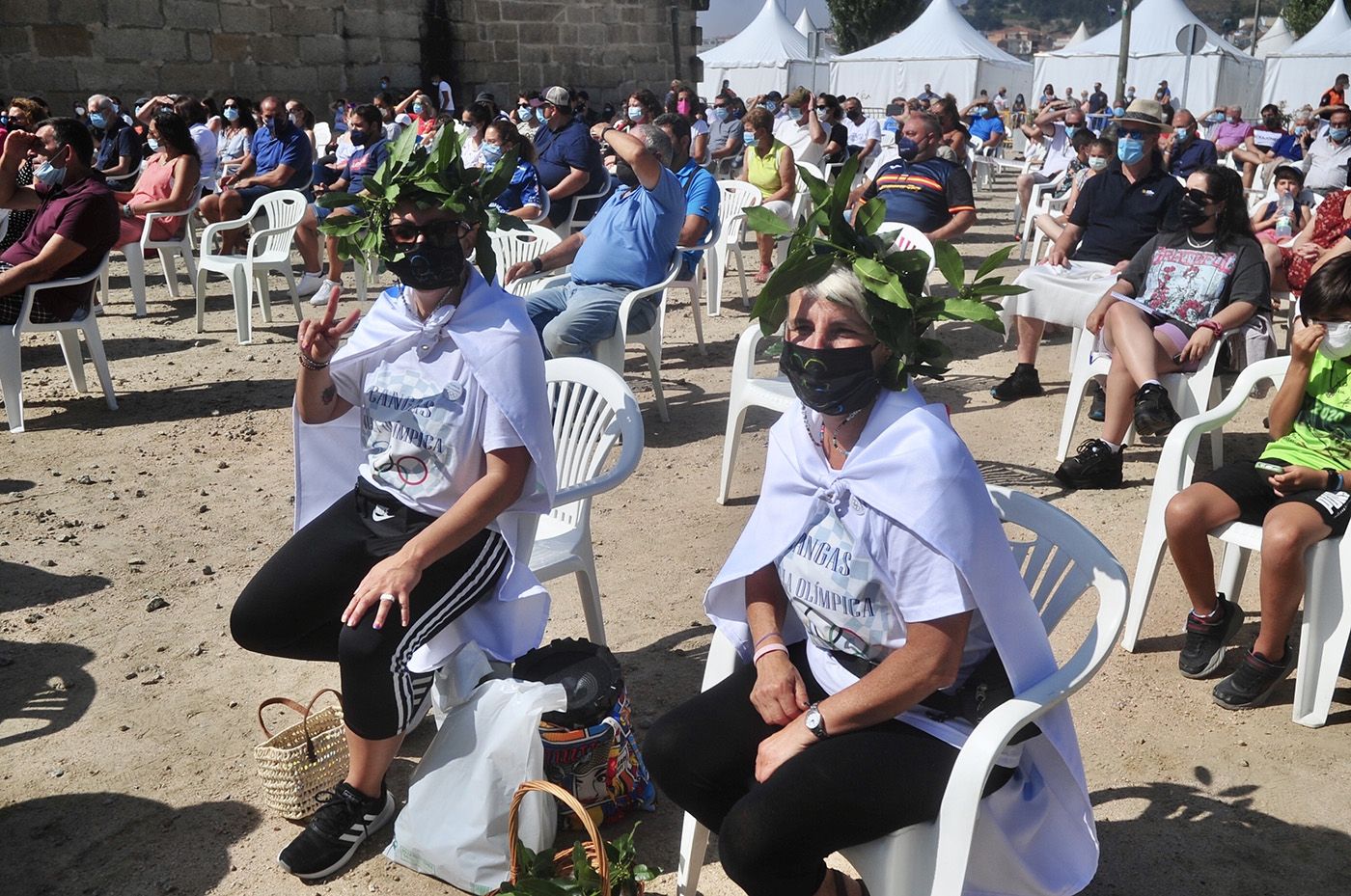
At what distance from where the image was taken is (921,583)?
2.10 meters

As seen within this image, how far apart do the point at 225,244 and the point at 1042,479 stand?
7.86 m

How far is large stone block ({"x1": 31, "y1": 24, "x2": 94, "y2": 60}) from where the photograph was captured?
1552 centimetres

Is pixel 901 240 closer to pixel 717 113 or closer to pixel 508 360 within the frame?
pixel 508 360

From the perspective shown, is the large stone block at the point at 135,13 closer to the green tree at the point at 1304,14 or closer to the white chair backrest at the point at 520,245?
the white chair backrest at the point at 520,245

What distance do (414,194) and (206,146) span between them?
31.9ft

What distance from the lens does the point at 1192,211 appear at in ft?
16.9

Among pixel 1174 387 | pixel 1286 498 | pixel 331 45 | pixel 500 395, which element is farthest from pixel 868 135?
pixel 500 395

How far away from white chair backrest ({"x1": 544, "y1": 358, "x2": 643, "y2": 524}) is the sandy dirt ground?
598 mm

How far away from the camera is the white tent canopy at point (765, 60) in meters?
33.9

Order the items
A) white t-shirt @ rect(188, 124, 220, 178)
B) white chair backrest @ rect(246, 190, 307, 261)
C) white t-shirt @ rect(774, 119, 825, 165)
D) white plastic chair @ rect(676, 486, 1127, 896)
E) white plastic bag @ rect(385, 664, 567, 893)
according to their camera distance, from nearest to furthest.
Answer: white plastic chair @ rect(676, 486, 1127, 896) < white plastic bag @ rect(385, 664, 567, 893) < white chair backrest @ rect(246, 190, 307, 261) < white t-shirt @ rect(188, 124, 220, 178) < white t-shirt @ rect(774, 119, 825, 165)

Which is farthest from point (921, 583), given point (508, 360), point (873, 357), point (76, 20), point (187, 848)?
point (76, 20)

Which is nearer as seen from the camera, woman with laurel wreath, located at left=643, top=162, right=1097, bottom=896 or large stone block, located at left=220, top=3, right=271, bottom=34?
woman with laurel wreath, located at left=643, top=162, right=1097, bottom=896

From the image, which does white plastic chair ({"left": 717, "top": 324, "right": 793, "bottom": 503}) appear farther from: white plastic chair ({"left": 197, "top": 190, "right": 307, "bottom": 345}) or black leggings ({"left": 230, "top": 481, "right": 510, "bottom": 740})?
white plastic chair ({"left": 197, "top": 190, "right": 307, "bottom": 345})

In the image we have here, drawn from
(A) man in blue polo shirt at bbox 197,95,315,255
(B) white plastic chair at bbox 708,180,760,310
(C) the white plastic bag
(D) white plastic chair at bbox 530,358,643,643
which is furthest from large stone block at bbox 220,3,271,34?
(C) the white plastic bag
